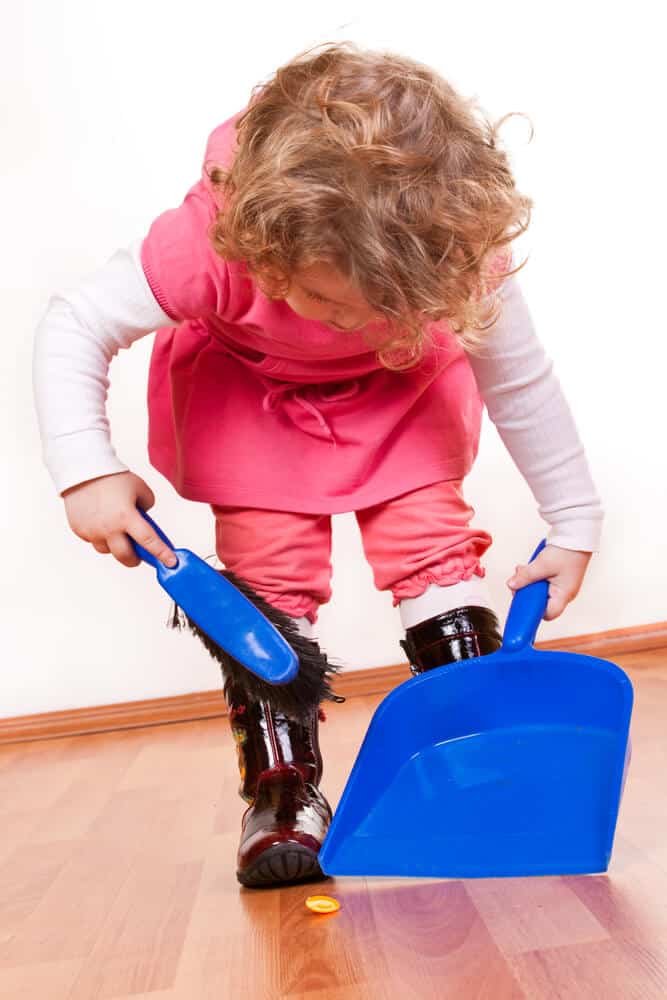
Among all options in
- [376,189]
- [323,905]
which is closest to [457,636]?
[323,905]

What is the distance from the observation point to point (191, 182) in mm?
1558

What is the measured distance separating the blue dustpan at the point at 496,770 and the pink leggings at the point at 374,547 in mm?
75

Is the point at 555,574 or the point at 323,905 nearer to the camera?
the point at 323,905

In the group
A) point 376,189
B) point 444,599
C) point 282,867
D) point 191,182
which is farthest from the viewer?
point 191,182

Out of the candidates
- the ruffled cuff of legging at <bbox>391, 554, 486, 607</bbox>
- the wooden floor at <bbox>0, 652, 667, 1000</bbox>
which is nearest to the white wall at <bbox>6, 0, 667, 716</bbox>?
the wooden floor at <bbox>0, 652, 667, 1000</bbox>

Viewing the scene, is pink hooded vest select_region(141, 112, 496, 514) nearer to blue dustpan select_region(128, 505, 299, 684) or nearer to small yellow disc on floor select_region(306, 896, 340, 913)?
blue dustpan select_region(128, 505, 299, 684)

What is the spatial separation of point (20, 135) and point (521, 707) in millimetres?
1123

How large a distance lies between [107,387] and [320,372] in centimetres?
17

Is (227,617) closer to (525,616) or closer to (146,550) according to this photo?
(146,550)

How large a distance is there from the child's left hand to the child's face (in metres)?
0.24

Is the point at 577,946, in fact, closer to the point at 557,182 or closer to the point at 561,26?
the point at 557,182

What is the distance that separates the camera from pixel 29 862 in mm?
968

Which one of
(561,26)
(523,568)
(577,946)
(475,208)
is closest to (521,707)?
(523,568)

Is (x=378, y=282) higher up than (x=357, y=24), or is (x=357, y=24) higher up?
(x=357, y=24)
